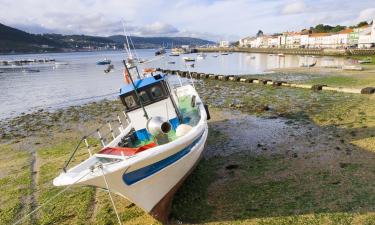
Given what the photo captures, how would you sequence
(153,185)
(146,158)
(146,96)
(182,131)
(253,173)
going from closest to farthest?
(146,158), (153,185), (182,131), (253,173), (146,96)

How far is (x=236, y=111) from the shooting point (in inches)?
847

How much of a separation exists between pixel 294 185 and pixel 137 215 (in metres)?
4.84

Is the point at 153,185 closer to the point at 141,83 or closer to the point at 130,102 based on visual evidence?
the point at 130,102

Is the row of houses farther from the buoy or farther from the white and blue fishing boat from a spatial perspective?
the buoy

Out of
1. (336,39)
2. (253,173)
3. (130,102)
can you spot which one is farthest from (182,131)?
(336,39)

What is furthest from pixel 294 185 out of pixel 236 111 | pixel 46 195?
pixel 236 111

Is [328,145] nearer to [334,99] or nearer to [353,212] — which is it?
[353,212]

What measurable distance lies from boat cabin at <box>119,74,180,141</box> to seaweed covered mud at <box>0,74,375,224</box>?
2528mm

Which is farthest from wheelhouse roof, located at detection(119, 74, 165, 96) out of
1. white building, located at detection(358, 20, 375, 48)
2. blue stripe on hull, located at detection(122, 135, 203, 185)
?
white building, located at detection(358, 20, 375, 48)

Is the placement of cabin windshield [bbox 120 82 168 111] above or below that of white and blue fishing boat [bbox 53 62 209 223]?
above

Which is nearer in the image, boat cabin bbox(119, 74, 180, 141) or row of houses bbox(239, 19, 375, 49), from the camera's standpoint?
boat cabin bbox(119, 74, 180, 141)

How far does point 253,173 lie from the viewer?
11000 millimetres

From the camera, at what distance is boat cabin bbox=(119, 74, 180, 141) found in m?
11.1

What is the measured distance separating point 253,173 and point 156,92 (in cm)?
441
